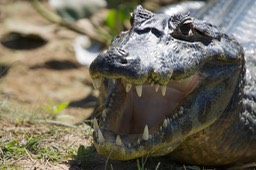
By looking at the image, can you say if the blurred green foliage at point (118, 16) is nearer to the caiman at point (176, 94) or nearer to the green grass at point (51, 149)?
the green grass at point (51, 149)

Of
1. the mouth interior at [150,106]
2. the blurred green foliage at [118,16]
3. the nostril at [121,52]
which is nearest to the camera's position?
the nostril at [121,52]

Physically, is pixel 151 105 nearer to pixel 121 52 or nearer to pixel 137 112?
pixel 137 112

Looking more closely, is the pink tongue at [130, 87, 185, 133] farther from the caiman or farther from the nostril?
the nostril

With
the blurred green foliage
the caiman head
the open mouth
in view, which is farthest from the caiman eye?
the blurred green foliage

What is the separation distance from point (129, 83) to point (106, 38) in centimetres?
386

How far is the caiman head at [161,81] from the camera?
3.09 meters

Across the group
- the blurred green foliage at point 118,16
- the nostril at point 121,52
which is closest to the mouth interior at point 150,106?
the nostril at point 121,52

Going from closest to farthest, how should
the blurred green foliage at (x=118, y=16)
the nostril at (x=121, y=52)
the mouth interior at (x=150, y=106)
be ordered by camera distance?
the nostril at (x=121, y=52) < the mouth interior at (x=150, y=106) < the blurred green foliage at (x=118, y=16)

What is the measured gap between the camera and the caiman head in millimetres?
3086

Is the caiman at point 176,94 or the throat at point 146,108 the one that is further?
the throat at point 146,108

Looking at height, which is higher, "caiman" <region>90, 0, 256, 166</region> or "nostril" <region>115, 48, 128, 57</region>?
"nostril" <region>115, 48, 128, 57</region>

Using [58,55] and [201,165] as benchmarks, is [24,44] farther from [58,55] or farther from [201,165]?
[201,165]

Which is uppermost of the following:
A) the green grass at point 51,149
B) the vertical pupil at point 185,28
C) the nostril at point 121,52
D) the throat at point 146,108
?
the vertical pupil at point 185,28

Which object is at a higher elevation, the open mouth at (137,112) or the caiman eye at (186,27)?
the caiman eye at (186,27)
